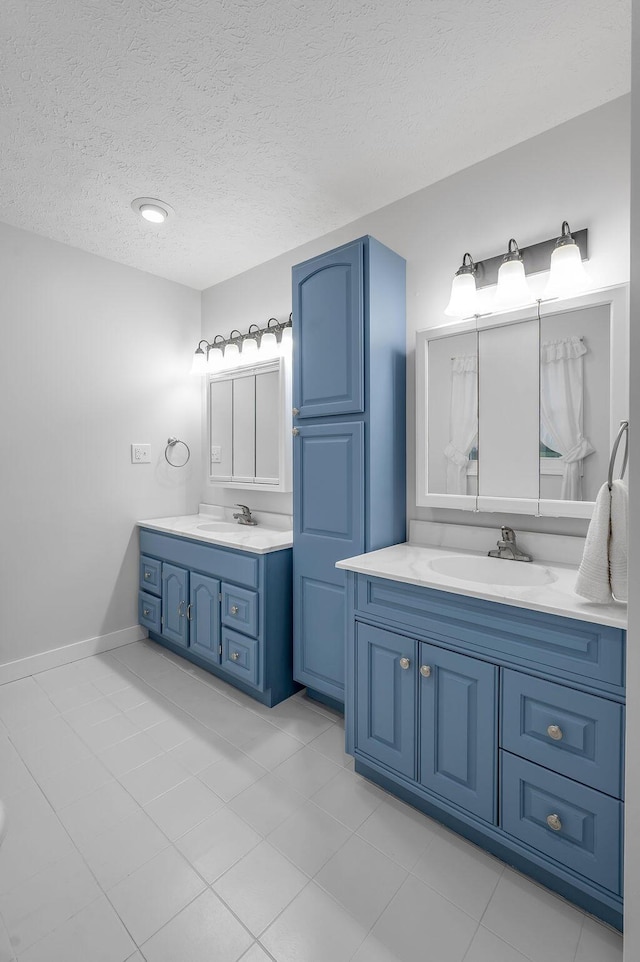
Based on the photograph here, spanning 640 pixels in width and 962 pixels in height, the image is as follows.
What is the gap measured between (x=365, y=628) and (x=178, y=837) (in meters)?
0.87

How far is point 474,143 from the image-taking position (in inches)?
68.9

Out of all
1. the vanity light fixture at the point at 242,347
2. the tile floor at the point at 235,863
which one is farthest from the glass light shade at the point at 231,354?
the tile floor at the point at 235,863

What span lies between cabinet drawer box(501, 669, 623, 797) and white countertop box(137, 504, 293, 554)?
1.19m

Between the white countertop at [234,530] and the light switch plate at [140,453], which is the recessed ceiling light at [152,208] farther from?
the white countertop at [234,530]

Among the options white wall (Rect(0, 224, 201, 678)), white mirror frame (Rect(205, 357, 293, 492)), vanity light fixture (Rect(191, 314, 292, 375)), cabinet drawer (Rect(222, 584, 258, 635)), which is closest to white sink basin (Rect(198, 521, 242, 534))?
white mirror frame (Rect(205, 357, 293, 492))

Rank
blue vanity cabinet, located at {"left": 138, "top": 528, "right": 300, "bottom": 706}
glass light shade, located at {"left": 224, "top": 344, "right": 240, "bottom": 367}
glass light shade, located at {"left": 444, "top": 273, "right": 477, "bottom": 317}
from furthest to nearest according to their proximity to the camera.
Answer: glass light shade, located at {"left": 224, "top": 344, "right": 240, "bottom": 367}, blue vanity cabinet, located at {"left": 138, "top": 528, "right": 300, "bottom": 706}, glass light shade, located at {"left": 444, "top": 273, "right": 477, "bottom": 317}

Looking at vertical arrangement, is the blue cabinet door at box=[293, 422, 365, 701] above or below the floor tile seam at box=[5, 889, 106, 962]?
above

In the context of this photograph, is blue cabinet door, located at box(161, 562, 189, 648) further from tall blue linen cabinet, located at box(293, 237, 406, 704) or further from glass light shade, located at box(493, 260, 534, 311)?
glass light shade, located at box(493, 260, 534, 311)

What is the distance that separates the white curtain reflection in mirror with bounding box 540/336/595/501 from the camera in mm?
1573

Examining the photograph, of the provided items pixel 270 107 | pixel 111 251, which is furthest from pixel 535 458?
pixel 111 251

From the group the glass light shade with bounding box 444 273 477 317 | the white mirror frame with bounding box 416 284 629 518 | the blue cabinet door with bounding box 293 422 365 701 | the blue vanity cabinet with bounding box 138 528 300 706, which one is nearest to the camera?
the white mirror frame with bounding box 416 284 629 518

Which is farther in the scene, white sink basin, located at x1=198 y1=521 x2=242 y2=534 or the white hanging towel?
white sink basin, located at x1=198 y1=521 x2=242 y2=534

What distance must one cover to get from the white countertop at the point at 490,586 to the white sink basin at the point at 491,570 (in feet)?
0.09

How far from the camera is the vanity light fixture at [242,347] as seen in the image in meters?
2.60
